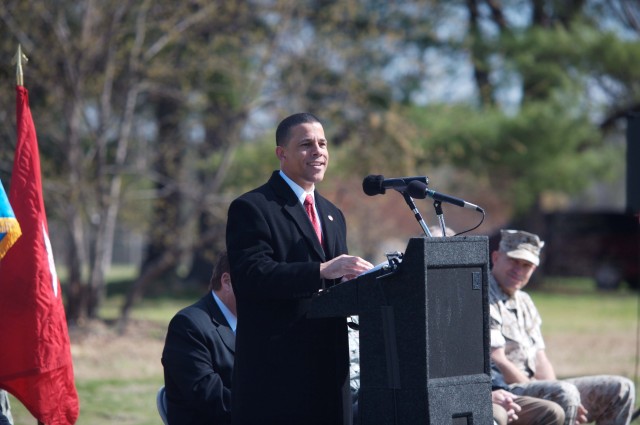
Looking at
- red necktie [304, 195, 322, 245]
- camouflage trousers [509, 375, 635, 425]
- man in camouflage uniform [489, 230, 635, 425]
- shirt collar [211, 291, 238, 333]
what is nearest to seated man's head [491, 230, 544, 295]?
man in camouflage uniform [489, 230, 635, 425]

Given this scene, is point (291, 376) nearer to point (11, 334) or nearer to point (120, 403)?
point (11, 334)

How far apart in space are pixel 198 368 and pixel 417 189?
1.71 metres

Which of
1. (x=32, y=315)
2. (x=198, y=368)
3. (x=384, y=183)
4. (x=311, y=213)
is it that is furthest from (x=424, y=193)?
(x=32, y=315)

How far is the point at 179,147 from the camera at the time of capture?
53.2 feet

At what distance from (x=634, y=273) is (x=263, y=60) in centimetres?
1463

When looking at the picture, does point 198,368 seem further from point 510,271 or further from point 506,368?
point 510,271

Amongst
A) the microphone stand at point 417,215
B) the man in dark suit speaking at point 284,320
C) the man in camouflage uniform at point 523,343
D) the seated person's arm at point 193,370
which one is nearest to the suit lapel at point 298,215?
the man in dark suit speaking at point 284,320

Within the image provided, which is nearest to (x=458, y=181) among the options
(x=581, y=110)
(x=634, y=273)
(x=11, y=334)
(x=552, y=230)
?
(x=552, y=230)

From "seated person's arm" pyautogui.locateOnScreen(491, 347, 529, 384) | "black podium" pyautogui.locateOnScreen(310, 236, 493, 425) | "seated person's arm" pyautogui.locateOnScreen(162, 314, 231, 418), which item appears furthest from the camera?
"seated person's arm" pyautogui.locateOnScreen(491, 347, 529, 384)

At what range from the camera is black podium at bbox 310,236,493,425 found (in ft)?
12.2

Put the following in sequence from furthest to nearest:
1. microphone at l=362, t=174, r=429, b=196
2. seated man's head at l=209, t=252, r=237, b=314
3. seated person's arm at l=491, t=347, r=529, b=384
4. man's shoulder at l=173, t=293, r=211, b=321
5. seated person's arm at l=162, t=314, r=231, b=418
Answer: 1. seated person's arm at l=491, t=347, r=529, b=384
2. seated man's head at l=209, t=252, r=237, b=314
3. man's shoulder at l=173, t=293, r=211, b=321
4. seated person's arm at l=162, t=314, r=231, b=418
5. microphone at l=362, t=174, r=429, b=196

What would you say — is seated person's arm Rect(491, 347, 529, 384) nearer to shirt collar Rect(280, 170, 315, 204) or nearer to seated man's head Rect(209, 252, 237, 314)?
seated man's head Rect(209, 252, 237, 314)

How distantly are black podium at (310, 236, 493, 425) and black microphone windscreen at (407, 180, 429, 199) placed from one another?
0.73 ft

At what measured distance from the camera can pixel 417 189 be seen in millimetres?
3934
